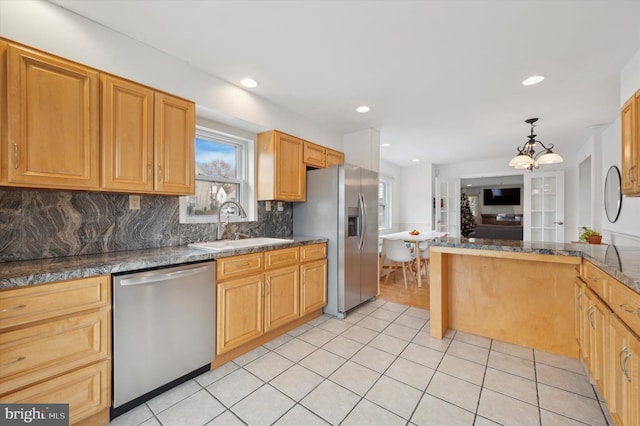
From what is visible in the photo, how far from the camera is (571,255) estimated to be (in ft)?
6.55

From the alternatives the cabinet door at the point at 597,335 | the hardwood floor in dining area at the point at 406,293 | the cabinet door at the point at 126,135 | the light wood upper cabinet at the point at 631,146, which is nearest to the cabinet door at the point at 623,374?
the cabinet door at the point at 597,335

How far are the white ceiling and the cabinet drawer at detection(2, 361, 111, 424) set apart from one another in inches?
83.0

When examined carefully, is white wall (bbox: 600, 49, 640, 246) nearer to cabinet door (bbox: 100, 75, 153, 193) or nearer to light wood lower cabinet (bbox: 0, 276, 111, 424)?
cabinet door (bbox: 100, 75, 153, 193)

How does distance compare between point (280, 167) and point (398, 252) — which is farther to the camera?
point (398, 252)

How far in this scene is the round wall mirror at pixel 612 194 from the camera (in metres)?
3.22

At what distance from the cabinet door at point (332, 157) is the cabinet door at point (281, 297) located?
1.62 metres

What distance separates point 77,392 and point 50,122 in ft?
4.86

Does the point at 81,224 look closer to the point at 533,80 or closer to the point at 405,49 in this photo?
the point at 405,49

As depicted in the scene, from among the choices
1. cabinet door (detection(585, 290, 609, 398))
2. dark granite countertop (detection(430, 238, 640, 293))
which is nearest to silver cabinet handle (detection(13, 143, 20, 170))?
dark granite countertop (detection(430, 238, 640, 293))

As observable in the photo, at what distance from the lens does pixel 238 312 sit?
2.19 meters

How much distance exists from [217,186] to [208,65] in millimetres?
1132

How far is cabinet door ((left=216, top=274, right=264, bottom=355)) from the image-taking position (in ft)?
6.81

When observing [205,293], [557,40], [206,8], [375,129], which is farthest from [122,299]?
[375,129]

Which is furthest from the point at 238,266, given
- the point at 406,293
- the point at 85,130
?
the point at 406,293
